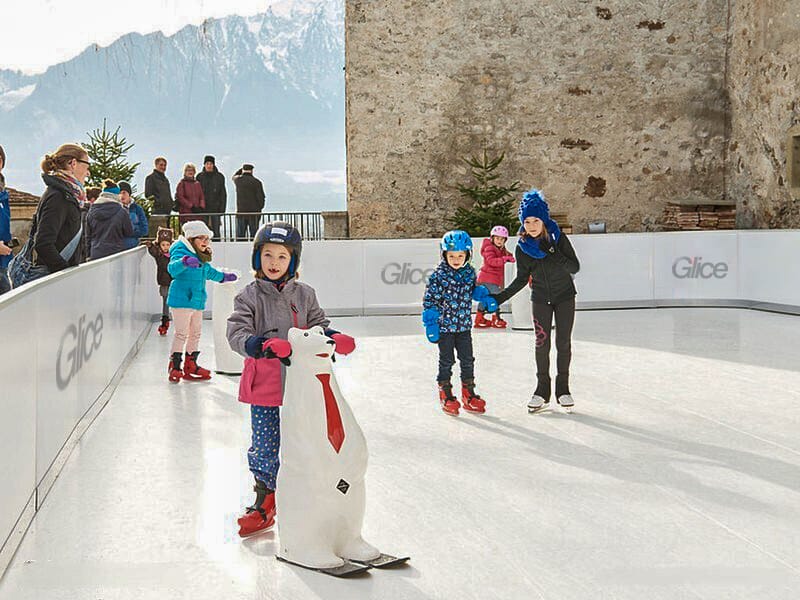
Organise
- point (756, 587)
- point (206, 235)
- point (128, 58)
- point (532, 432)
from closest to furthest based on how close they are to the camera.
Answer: point (756, 587) < point (532, 432) < point (206, 235) < point (128, 58)

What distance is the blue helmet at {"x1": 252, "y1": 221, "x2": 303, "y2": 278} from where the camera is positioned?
4102mm

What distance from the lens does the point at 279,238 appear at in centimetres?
410

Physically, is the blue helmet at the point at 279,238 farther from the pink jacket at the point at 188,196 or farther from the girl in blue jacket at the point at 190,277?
the pink jacket at the point at 188,196

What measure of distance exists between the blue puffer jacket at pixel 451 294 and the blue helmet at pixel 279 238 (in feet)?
9.04

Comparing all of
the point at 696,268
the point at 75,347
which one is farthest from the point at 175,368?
the point at 696,268

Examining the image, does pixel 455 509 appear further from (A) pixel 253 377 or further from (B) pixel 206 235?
(B) pixel 206 235

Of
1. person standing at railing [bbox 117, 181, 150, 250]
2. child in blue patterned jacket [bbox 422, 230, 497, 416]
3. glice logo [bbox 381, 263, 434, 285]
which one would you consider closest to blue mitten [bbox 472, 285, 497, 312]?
child in blue patterned jacket [bbox 422, 230, 497, 416]

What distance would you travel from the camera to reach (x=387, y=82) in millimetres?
19062

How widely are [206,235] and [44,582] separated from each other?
197 inches

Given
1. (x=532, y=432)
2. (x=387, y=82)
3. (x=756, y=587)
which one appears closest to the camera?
(x=756, y=587)

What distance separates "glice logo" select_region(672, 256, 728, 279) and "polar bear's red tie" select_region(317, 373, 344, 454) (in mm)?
11952

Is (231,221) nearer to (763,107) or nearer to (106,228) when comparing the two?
(106,228)

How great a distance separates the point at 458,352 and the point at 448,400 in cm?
33

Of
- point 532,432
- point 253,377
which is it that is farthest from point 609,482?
point 253,377
